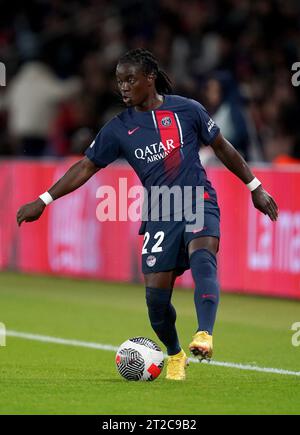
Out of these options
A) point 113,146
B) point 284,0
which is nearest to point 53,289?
point 284,0

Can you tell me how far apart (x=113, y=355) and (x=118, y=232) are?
5.77 m

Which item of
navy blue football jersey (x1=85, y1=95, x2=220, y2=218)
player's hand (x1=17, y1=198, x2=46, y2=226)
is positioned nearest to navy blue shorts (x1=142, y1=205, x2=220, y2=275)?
navy blue football jersey (x1=85, y1=95, x2=220, y2=218)

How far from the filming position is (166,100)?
892cm

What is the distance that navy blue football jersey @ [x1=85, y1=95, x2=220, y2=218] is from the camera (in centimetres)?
877

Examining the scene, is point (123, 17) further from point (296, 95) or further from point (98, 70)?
point (296, 95)

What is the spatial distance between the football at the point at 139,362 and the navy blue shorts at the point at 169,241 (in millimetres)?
549

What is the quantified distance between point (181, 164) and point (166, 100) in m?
0.48

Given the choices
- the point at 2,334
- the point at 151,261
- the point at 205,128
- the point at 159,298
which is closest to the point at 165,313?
the point at 159,298

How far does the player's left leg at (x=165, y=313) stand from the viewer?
869 cm

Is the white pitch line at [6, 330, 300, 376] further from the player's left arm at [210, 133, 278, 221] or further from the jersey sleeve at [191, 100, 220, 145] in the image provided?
the jersey sleeve at [191, 100, 220, 145]

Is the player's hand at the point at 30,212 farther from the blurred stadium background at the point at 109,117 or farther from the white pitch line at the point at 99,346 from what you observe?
the white pitch line at the point at 99,346

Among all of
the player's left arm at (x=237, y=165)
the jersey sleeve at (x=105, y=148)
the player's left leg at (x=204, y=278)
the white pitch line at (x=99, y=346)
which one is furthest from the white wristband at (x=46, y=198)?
the white pitch line at (x=99, y=346)

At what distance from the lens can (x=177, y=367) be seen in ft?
29.2

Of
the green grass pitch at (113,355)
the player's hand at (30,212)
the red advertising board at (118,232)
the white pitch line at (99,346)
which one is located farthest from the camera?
the red advertising board at (118,232)
